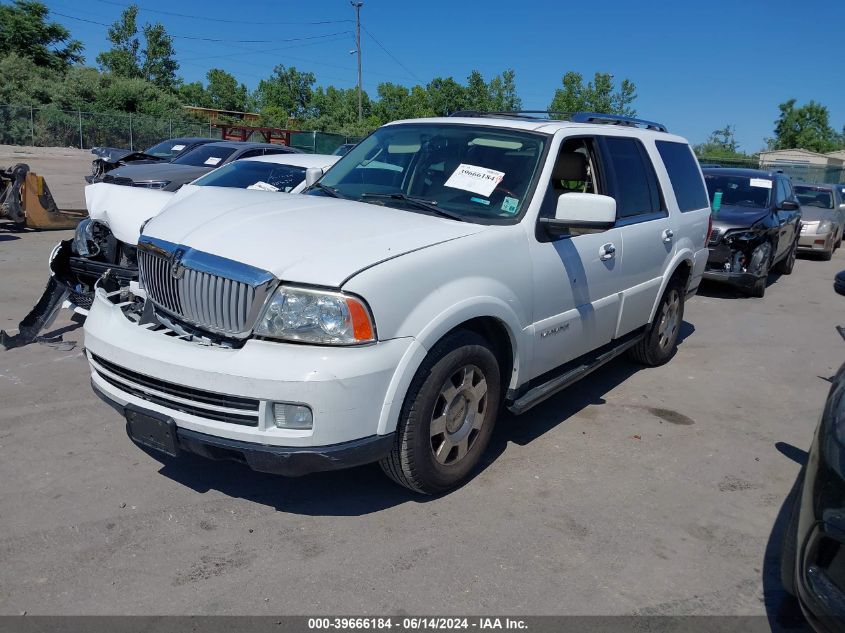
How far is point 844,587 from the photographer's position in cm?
224

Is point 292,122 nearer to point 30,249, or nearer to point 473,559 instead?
point 30,249

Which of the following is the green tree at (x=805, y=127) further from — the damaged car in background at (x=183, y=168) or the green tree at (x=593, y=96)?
the damaged car in background at (x=183, y=168)

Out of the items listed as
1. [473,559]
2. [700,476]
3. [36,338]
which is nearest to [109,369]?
[473,559]

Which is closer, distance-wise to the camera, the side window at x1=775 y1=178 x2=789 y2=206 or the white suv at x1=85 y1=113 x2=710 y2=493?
the white suv at x1=85 y1=113 x2=710 y2=493

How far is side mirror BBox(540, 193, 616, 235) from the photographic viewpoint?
3.98 meters

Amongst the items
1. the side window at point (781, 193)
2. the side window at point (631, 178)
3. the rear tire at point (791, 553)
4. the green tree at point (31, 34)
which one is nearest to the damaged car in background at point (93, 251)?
the side window at point (631, 178)

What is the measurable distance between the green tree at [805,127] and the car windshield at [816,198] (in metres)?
70.8

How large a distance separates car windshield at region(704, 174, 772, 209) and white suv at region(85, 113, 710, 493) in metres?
6.80

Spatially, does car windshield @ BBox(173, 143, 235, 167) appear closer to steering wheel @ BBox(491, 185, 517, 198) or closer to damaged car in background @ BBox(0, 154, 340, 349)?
damaged car in background @ BBox(0, 154, 340, 349)

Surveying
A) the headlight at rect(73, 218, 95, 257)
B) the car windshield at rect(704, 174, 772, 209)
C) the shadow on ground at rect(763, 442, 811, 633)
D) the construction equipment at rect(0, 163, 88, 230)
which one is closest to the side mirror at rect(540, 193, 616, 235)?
the shadow on ground at rect(763, 442, 811, 633)

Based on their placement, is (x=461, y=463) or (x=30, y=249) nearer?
(x=461, y=463)

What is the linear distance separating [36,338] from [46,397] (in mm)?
1373

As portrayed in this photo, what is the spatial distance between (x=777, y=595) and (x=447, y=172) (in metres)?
2.87

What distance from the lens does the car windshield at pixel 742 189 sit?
35.8 feet
